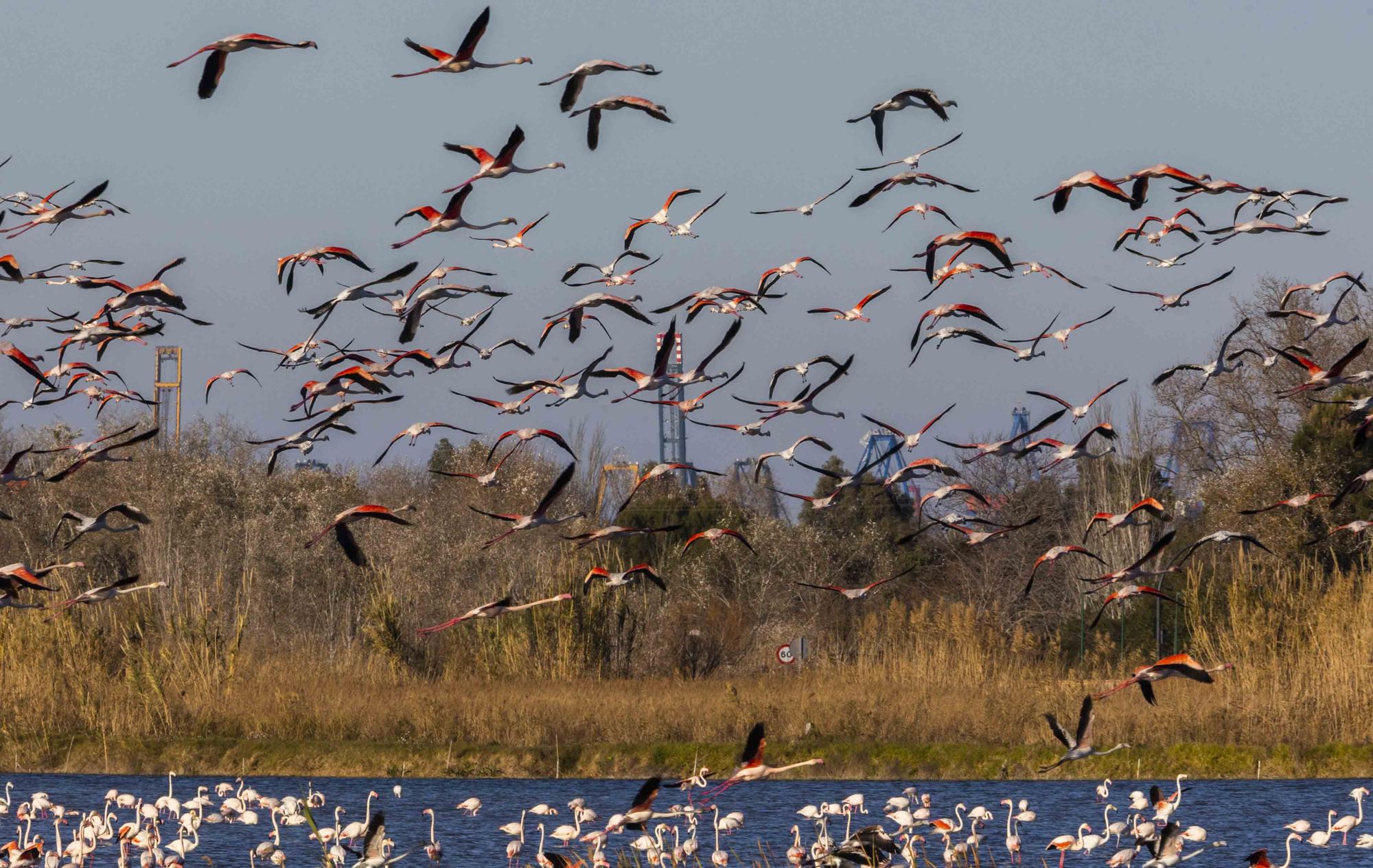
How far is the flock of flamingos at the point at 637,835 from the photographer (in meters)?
14.7

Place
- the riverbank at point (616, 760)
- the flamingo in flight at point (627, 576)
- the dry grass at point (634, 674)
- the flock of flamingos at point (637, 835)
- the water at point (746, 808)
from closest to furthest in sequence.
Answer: the flock of flamingos at point (637, 835)
the flamingo in flight at point (627, 576)
the water at point (746, 808)
the riverbank at point (616, 760)
the dry grass at point (634, 674)

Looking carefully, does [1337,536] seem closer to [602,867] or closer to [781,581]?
[781,581]

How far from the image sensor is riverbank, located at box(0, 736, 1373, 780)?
29.3 m

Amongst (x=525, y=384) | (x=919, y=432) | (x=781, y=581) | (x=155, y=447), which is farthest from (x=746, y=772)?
(x=155, y=447)

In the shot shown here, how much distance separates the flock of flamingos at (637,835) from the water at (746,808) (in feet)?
0.35

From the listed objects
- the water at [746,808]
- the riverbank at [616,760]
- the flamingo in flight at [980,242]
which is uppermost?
the flamingo in flight at [980,242]

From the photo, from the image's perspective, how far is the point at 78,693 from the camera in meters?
33.9

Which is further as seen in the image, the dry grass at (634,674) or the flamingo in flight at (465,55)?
the dry grass at (634,674)

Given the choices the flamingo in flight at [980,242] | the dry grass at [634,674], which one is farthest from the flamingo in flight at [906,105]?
the dry grass at [634,674]

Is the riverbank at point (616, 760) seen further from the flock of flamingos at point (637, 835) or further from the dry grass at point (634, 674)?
the flock of flamingos at point (637, 835)

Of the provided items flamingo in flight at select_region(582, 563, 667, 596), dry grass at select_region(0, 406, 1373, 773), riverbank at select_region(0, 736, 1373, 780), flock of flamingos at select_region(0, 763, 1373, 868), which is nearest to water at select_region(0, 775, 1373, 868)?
flock of flamingos at select_region(0, 763, 1373, 868)

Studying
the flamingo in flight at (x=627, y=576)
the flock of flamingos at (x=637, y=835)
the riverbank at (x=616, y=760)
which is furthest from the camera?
the riverbank at (x=616, y=760)

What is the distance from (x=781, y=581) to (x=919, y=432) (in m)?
40.9

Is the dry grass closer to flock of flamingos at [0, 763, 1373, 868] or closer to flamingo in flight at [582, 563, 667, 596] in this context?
flock of flamingos at [0, 763, 1373, 868]
